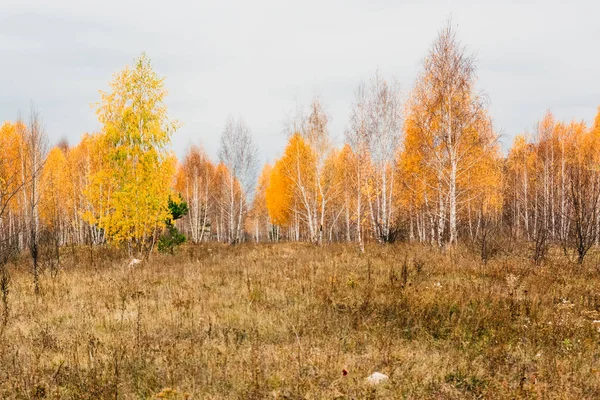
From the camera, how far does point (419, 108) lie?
61.4ft

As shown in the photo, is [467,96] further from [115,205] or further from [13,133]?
[13,133]

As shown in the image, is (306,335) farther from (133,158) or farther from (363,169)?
(363,169)

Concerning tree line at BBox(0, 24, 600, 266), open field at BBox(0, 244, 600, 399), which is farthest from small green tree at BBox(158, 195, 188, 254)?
open field at BBox(0, 244, 600, 399)

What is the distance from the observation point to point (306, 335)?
6.00m

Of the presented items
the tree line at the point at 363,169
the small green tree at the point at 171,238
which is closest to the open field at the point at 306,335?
the tree line at the point at 363,169

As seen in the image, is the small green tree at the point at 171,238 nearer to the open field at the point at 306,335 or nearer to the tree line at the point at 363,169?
the tree line at the point at 363,169

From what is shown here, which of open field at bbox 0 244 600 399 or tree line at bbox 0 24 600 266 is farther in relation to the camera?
tree line at bbox 0 24 600 266

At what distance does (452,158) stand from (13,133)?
32155mm

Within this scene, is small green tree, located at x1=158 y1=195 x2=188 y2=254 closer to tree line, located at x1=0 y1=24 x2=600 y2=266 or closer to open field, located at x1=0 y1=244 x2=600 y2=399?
tree line, located at x1=0 y1=24 x2=600 y2=266

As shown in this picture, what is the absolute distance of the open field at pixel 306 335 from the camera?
14.2 ft

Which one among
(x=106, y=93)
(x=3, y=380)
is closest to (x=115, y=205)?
(x=106, y=93)

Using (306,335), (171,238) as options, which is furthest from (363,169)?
(306,335)

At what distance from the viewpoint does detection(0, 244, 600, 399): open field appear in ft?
14.2

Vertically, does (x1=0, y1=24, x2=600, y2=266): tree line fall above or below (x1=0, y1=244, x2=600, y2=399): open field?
above
